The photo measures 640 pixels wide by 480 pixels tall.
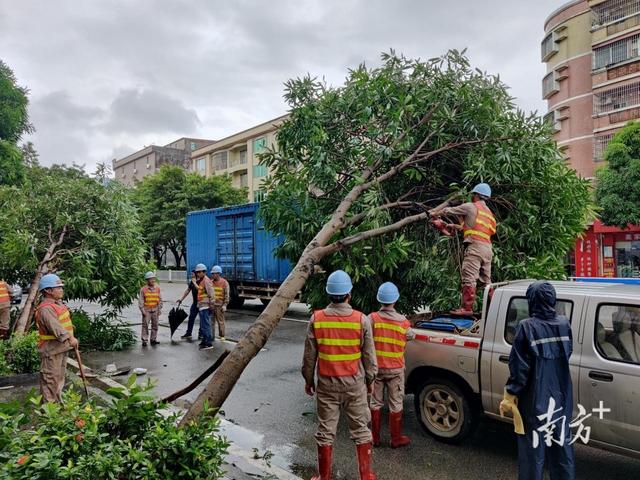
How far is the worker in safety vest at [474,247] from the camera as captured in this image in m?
6.08

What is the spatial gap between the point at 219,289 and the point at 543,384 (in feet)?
30.0

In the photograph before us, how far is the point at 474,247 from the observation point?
6117mm

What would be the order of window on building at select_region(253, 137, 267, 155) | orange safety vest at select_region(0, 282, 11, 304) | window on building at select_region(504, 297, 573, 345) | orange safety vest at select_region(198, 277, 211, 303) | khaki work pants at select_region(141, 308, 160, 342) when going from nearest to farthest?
window on building at select_region(504, 297, 573, 345) < window on building at select_region(253, 137, 267, 155) < orange safety vest at select_region(0, 282, 11, 304) < orange safety vest at select_region(198, 277, 211, 303) < khaki work pants at select_region(141, 308, 160, 342)

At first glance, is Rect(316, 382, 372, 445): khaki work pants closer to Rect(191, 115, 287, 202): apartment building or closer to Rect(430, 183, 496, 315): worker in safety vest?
Rect(430, 183, 496, 315): worker in safety vest

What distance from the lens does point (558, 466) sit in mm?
3801

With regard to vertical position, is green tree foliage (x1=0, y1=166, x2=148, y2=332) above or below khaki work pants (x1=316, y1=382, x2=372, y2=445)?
above

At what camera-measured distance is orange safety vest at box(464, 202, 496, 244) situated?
20.1 feet

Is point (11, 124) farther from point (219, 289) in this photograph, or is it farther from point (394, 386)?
point (394, 386)

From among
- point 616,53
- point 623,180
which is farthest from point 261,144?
point 616,53

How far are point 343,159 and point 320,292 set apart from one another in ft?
6.53

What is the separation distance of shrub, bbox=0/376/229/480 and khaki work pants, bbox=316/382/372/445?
97 cm

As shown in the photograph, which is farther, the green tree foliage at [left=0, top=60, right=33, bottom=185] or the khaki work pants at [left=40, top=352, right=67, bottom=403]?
the green tree foliage at [left=0, top=60, right=33, bottom=185]

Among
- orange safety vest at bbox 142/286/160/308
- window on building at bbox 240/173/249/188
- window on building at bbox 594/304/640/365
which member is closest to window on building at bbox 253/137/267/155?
window on building at bbox 240/173/249/188

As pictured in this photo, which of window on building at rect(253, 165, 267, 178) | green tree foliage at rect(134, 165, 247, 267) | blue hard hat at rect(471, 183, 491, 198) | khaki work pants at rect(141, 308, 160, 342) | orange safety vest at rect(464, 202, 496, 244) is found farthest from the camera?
window on building at rect(253, 165, 267, 178)
